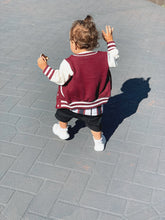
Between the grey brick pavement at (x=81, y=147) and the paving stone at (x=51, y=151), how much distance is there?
0.01m

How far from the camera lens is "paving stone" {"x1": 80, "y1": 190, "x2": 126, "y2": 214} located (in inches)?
103

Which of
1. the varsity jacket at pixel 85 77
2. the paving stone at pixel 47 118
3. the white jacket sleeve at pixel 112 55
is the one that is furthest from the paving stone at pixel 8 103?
the white jacket sleeve at pixel 112 55

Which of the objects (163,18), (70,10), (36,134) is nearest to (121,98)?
(36,134)

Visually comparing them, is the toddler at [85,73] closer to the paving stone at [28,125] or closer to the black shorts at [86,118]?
the black shorts at [86,118]

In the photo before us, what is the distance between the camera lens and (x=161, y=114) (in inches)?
151

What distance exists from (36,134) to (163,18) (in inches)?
211

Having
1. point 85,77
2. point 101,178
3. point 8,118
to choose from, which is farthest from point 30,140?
point 85,77

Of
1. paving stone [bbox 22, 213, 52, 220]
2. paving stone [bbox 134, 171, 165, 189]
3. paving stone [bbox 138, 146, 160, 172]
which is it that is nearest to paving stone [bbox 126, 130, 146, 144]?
paving stone [bbox 138, 146, 160, 172]

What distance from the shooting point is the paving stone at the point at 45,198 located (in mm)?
2615

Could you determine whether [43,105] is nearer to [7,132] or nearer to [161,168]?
[7,132]

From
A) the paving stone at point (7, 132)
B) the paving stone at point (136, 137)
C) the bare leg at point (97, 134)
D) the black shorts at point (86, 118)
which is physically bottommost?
the paving stone at point (136, 137)

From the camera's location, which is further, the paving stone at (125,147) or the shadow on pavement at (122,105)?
the shadow on pavement at (122,105)

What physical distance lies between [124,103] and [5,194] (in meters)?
2.12

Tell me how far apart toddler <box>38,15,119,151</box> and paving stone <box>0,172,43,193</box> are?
0.81 m
